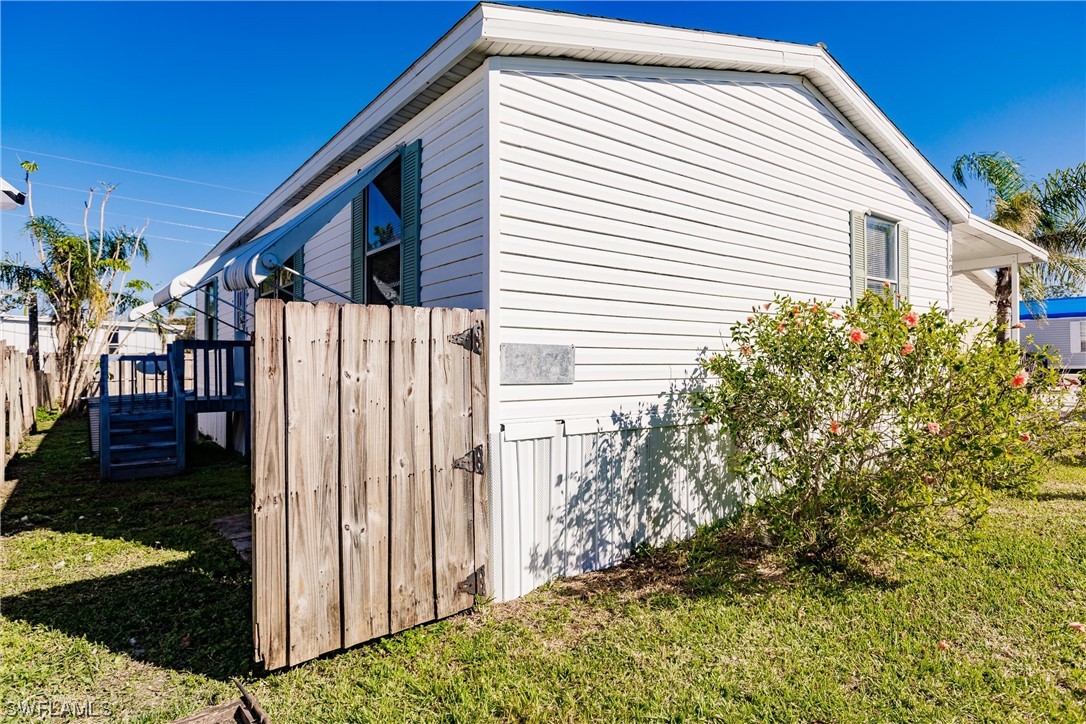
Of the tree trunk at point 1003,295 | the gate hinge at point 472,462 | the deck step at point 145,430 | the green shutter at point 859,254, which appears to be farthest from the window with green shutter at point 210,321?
the tree trunk at point 1003,295

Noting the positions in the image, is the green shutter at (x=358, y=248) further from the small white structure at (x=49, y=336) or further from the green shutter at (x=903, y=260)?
the small white structure at (x=49, y=336)

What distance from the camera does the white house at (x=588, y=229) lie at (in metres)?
3.96

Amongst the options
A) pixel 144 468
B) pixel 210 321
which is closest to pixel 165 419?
pixel 144 468

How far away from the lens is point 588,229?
14.3 feet

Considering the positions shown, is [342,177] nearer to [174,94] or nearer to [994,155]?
[174,94]

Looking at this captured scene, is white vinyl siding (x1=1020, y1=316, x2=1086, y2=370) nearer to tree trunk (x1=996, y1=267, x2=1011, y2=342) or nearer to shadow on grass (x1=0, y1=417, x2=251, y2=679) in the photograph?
tree trunk (x1=996, y1=267, x2=1011, y2=342)

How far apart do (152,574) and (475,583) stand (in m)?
2.55

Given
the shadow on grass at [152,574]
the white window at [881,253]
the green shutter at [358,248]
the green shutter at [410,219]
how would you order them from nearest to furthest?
the shadow on grass at [152,574]
the green shutter at [410,219]
the green shutter at [358,248]
the white window at [881,253]

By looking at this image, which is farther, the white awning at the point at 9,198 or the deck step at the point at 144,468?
the deck step at the point at 144,468

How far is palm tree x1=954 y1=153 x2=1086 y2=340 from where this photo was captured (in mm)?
15742

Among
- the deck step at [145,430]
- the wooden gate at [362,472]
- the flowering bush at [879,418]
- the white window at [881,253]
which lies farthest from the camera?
the deck step at [145,430]

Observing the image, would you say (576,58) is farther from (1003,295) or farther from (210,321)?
(1003,295)

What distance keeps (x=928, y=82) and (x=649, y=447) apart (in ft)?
32.9

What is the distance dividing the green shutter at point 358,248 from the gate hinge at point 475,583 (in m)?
3.31
